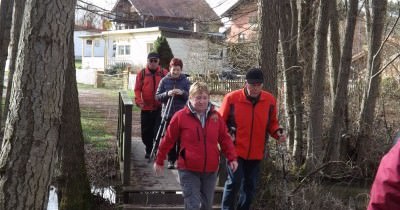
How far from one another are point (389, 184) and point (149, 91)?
248 inches

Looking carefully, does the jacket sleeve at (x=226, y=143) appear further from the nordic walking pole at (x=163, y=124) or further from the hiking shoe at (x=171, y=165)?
the hiking shoe at (x=171, y=165)

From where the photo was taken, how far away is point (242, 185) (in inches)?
258

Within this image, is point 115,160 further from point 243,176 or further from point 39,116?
point 39,116

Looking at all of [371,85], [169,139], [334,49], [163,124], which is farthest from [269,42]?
[334,49]

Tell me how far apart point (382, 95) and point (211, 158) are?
1052 centimetres

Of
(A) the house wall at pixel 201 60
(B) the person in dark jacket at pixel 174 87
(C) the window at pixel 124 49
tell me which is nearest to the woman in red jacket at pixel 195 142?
(B) the person in dark jacket at pixel 174 87

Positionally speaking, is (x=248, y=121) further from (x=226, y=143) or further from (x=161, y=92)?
(x=161, y=92)

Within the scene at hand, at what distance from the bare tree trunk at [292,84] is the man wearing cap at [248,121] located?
644 centimetres

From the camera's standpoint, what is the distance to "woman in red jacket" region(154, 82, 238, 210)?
5.64m

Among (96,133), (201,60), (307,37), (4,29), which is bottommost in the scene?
(96,133)

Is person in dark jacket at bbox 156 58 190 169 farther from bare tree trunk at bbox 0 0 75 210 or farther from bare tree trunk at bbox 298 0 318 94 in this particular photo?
bare tree trunk at bbox 298 0 318 94

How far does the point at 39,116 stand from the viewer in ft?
13.0

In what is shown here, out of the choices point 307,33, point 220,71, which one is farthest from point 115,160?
point 220,71

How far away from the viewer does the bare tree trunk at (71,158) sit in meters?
7.90
